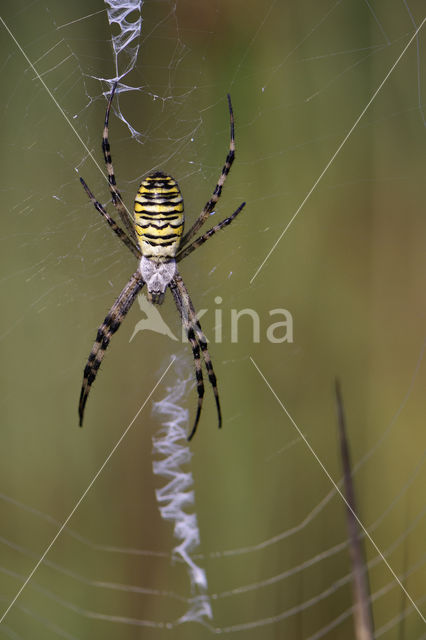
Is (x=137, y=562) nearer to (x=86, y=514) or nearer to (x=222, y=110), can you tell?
(x=86, y=514)

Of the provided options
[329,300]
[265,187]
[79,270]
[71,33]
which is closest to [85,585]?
[79,270]

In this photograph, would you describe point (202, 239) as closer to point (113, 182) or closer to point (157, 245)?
point (157, 245)

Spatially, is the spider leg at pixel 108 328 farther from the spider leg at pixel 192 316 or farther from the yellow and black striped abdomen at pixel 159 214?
the yellow and black striped abdomen at pixel 159 214

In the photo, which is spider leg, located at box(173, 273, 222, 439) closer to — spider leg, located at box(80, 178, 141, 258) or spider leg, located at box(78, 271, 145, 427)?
spider leg, located at box(78, 271, 145, 427)

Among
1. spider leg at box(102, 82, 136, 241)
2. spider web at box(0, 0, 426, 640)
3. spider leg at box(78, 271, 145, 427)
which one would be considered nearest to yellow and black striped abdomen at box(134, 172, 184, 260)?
spider leg at box(102, 82, 136, 241)

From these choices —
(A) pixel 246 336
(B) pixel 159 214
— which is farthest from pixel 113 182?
(A) pixel 246 336
